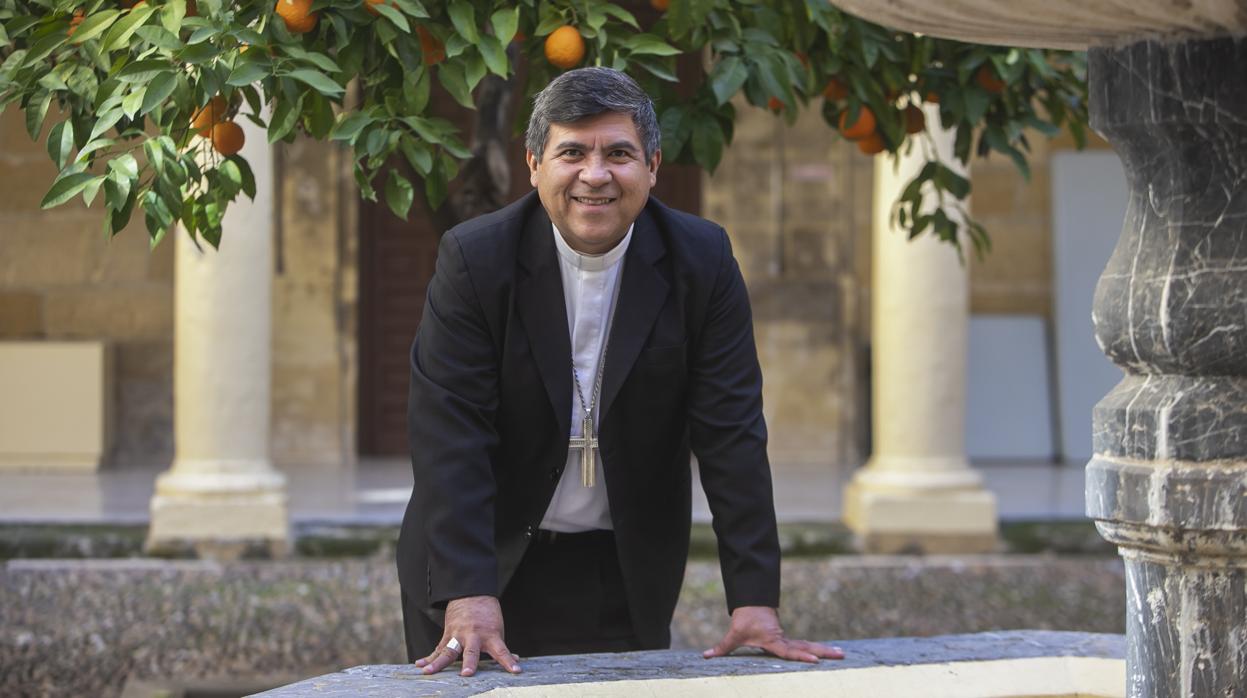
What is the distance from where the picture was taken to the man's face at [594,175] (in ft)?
9.04

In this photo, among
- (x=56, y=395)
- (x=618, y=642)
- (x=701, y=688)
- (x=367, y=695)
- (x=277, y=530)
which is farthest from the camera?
(x=56, y=395)

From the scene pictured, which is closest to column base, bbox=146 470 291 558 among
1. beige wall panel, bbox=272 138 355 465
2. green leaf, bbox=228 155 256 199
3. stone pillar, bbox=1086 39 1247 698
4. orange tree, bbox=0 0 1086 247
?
beige wall panel, bbox=272 138 355 465

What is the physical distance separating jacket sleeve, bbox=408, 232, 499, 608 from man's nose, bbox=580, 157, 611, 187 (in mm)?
306

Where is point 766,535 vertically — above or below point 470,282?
below

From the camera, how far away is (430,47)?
319cm

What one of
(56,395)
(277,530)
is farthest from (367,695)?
(56,395)

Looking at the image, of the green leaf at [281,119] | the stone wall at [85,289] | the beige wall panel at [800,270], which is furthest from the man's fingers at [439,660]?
the stone wall at [85,289]

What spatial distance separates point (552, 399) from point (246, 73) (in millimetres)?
722

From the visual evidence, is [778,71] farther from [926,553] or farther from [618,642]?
[926,553]

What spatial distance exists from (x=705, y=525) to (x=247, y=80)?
22.2 feet

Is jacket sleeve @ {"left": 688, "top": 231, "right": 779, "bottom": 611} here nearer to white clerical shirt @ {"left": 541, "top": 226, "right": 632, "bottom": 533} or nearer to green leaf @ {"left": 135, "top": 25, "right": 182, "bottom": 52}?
white clerical shirt @ {"left": 541, "top": 226, "right": 632, "bottom": 533}

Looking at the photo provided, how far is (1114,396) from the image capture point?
8.76 ft

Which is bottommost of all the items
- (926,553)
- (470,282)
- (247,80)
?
(926,553)

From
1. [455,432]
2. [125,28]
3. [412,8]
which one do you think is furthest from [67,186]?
[455,432]
